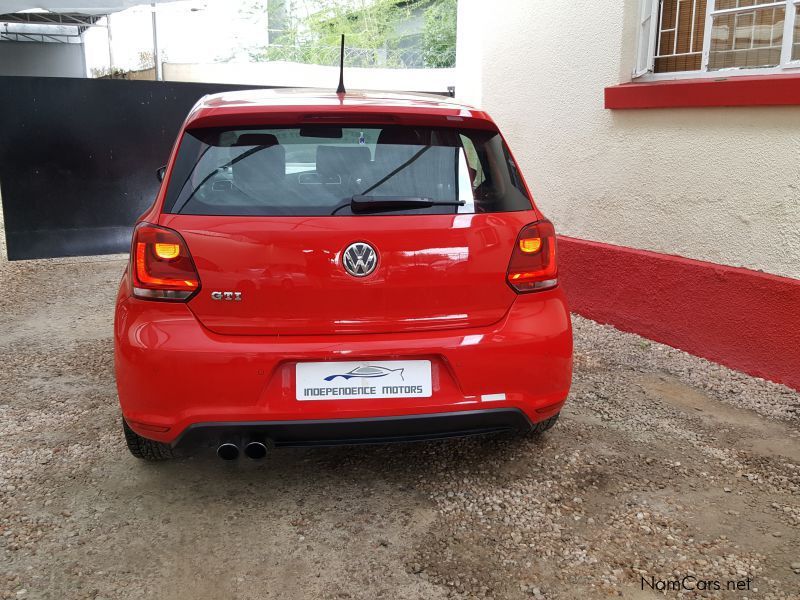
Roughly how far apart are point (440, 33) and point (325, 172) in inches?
1073

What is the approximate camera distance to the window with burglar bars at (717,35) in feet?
14.0

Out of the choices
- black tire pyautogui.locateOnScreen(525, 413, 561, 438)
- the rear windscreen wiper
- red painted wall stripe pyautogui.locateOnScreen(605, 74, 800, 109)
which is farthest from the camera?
red painted wall stripe pyautogui.locateOnScreen(605, 74, 800, 109)

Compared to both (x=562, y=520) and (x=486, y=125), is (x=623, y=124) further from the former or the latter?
(x=562, y=520)

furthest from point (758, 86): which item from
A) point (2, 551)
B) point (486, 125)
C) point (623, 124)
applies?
point (2, 551)

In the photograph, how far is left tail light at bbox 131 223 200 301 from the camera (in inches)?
101

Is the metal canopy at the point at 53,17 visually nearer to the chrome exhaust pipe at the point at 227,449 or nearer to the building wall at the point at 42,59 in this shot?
the building wall at the point at 42,59

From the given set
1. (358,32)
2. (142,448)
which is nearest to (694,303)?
(142,448)

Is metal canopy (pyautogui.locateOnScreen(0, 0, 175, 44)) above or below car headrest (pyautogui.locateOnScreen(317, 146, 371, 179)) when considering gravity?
above

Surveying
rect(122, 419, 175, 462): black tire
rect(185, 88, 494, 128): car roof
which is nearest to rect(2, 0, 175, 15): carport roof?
rect(185, 88, 494, 128): car roof

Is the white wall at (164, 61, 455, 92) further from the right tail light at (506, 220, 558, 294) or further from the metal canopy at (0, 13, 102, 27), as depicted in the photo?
the right tail light at (506, 220, 558, 294)

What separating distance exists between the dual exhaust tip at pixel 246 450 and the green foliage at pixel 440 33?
26.9m

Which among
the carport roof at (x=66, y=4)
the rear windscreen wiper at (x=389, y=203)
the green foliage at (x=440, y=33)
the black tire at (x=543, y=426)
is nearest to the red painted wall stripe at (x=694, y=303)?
the black tire at (x=543, y=426)

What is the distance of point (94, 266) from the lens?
796 cm

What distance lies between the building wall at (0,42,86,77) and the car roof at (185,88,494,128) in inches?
910
